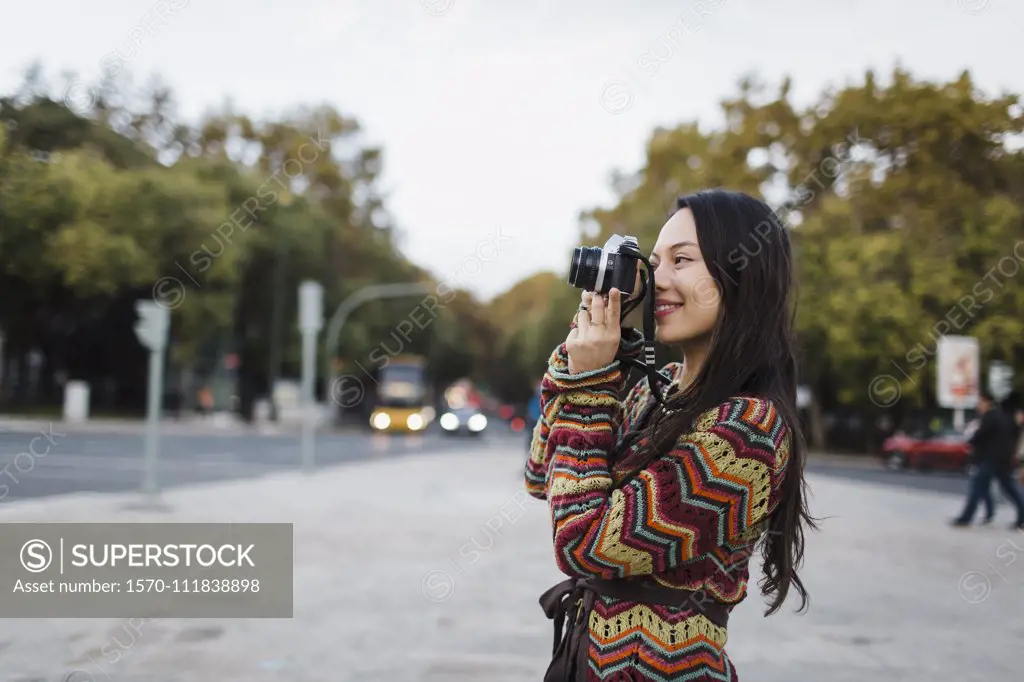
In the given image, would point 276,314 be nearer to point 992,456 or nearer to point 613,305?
point 992,456

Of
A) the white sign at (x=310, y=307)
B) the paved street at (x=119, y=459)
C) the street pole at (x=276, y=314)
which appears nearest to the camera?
the paved street at (x=119, y=459)

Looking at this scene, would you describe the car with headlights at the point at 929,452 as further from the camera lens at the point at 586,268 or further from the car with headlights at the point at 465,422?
the camera lens at the point at 586,268

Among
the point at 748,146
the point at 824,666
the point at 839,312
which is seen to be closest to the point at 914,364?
the point at 839,312

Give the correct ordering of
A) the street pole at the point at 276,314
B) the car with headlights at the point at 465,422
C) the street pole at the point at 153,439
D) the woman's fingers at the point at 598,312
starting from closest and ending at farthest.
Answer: the woman's fingers at the point at 598,312
the street pole at the point at 153,439
the street pole at the point at 276,314
the car with headlights at the point at 465,422

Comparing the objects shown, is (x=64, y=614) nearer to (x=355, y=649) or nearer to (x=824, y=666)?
(x=355, y=649)

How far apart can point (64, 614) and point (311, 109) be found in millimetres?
50768

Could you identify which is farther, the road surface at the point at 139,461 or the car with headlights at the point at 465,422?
the car with headlights at the point at 465,422

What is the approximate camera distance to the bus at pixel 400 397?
1718 inches

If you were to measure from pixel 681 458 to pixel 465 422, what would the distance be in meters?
45.9

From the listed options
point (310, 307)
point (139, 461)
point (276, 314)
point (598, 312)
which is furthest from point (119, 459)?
point (276, 314)

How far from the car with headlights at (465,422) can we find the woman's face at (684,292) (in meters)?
45.4

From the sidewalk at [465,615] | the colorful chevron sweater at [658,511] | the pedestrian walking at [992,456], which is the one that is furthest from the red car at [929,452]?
the colorful chevron sweater at [658,511]

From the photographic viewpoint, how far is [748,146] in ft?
103

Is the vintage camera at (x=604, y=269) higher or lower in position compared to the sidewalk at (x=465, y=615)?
higher
